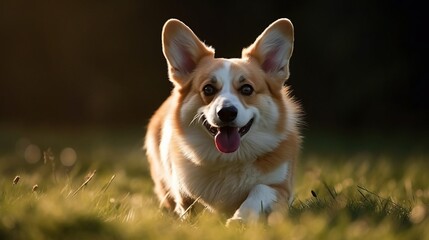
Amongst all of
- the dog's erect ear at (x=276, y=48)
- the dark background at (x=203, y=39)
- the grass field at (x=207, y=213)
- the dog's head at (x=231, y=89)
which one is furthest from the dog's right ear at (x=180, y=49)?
the dark background at (x=203, y=39)

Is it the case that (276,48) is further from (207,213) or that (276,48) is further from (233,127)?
(207,213)

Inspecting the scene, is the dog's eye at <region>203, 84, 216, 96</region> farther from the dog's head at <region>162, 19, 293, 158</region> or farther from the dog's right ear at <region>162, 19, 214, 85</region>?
the dog's right ear at <region>162, 19, 214, 85</region>

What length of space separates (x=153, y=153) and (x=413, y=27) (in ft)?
22.9

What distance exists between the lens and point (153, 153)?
5.17 metres

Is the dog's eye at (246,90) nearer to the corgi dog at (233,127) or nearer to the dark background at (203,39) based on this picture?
the corgi dog at (233,127)

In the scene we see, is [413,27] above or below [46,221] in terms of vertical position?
below

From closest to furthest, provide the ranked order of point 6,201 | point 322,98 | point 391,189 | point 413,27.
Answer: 1. point 6,201
2. point 391,189
3. point 413,27
4. point 322,98

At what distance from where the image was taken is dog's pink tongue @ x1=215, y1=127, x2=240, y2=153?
3.98 m

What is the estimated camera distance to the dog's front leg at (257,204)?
3578mm

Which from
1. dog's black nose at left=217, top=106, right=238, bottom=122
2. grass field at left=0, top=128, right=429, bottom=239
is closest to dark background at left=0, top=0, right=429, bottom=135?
grass field at left=0, top=128, right=429, bottom=239

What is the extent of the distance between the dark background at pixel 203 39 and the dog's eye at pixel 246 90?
24.0ft

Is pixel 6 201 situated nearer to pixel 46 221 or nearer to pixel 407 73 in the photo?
pixel 46 221

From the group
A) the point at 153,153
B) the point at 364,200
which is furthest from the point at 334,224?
the point at 153,153

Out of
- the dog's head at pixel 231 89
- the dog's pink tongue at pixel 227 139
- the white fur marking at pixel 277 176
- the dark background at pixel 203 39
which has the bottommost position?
the dark background at pixel 203 39
